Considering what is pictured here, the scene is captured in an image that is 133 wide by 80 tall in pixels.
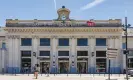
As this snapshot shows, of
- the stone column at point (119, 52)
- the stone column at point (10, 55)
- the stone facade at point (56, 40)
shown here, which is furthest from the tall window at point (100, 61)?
the stone column at point (10, 55)

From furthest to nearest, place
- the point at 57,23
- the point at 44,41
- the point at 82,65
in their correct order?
the point at 44,41 → the point at 82,65 → the point at 57,23

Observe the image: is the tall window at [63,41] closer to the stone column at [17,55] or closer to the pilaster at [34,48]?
the pilaster at [34,48]

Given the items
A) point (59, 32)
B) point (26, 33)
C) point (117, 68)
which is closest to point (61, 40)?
point (59, 32)

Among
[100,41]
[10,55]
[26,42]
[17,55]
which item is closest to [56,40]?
[26,42]

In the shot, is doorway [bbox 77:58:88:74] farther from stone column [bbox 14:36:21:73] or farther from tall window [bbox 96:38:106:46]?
stone column [bbox 14:36:21:73]

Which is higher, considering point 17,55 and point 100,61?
point 17,55

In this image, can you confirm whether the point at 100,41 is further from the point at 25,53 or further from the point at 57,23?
the point at 25,53

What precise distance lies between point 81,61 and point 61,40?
17.0 ft

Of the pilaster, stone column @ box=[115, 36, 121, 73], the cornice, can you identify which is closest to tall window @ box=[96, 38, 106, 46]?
the cornice

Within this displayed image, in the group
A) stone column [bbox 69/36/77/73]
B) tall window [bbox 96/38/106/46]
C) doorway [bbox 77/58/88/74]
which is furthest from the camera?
tall window [bbox 96/38/106/46]

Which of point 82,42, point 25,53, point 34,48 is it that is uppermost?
point 82,42

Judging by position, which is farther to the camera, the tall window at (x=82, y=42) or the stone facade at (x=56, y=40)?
the tall window at (x=82, y=42)

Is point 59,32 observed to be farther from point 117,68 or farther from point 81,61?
point 117,68

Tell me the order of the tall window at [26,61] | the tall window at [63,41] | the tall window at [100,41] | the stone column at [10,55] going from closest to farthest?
the stone column at [10,55]
the tall window at [26,61]
the tall window at [100,41]
the tall window at [63,41]
